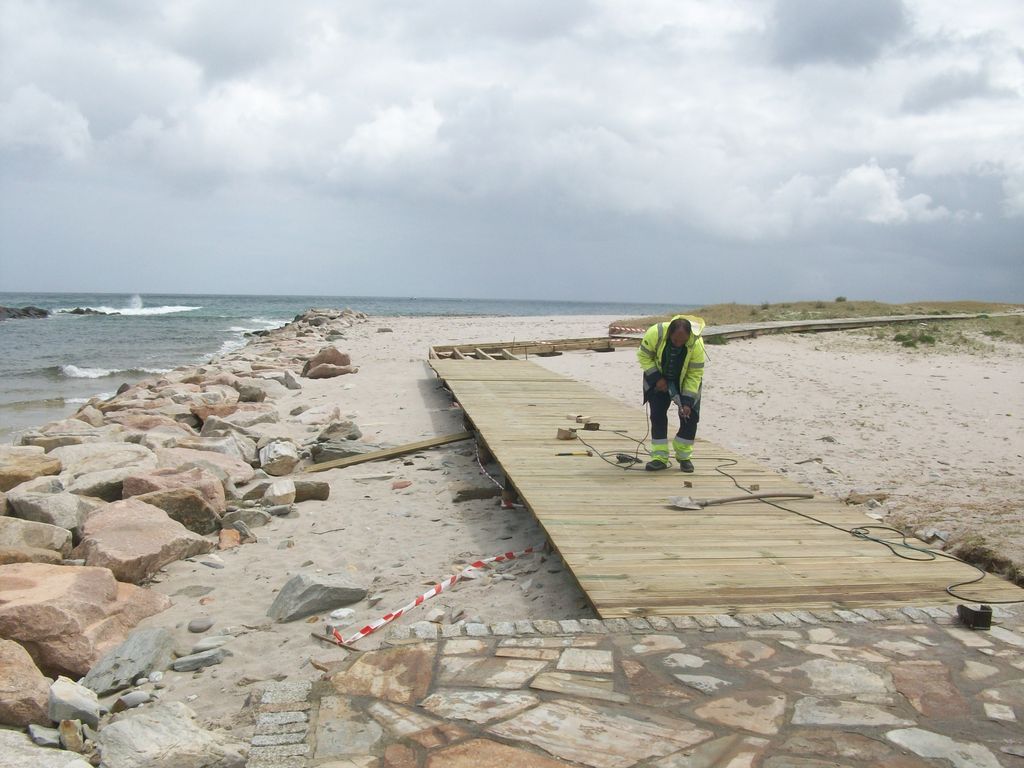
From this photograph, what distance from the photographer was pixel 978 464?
7.91m

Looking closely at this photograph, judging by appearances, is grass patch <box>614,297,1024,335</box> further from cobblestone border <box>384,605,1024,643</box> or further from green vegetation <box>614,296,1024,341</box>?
cobblestone border <box>384,605,1024,643</box>

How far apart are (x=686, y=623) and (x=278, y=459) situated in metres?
5.54

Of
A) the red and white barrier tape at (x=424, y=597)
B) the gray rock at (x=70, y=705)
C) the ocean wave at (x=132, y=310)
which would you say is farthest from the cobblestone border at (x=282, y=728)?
the ocean wave at (x=132, y=310)

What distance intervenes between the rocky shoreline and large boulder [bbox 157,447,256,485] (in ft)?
0.06

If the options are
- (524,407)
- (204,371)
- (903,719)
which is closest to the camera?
(903,719)

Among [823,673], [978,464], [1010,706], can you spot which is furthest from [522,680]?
[978,464]

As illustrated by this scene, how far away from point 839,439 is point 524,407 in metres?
3.74

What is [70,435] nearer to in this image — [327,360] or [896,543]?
[327,360]

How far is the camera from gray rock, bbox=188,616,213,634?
445 centimetres

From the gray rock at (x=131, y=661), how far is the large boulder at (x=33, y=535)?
59.9 inches

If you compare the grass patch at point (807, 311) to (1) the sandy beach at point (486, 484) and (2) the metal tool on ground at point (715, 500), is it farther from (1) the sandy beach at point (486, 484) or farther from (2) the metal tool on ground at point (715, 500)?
(2) the metal tool on ground at point (715, 500)

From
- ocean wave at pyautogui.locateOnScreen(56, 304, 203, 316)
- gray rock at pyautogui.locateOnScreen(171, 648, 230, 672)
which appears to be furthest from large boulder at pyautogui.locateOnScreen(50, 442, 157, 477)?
ocean wave at pyautogui.locateOnScreen(56, 304, 203, 316)

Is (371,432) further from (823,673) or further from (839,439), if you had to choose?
(823,673)

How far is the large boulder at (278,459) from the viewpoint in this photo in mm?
8180
